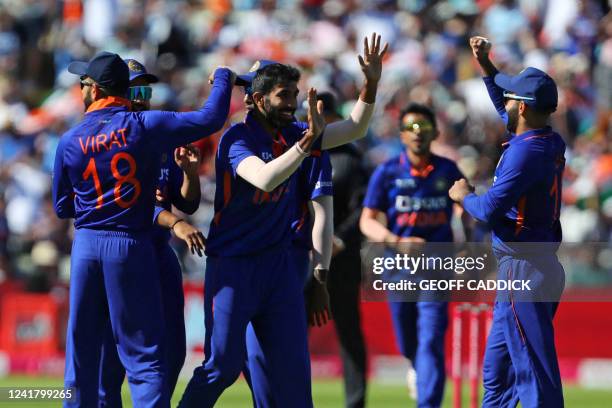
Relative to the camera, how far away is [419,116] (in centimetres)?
1191

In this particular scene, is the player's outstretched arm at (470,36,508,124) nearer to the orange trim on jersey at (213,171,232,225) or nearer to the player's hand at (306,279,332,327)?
the player's hand at (306,279,332,327)

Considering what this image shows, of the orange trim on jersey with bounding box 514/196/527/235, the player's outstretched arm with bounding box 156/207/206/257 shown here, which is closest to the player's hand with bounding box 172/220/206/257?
the player's outstretched arm with bounding box 156/207/206/257

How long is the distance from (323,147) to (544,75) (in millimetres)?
1546

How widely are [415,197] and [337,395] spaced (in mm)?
4004

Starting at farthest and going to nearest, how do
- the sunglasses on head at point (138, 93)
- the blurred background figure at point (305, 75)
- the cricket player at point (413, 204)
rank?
1. the blurred background figure at point (305, 75)
2. the cricket player at point (413, 204)
3. the sunglasses on head at point (138, 93)

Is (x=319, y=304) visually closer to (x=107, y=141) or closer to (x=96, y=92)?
(x=107, y=141)

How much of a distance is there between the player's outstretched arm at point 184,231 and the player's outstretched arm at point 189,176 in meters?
0.18

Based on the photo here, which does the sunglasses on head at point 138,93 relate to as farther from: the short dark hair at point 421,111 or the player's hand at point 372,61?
the short dark hair at point 421,111

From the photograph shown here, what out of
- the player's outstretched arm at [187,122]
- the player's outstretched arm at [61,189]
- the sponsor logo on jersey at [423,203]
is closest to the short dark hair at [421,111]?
the sponsor logo on jersey at [423,203]

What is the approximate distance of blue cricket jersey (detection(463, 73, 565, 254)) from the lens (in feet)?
28.0

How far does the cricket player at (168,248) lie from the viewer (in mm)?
9188

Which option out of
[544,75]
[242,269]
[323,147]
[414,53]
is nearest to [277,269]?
[242,269]

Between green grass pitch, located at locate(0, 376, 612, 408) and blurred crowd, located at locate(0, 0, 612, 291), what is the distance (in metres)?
2.43

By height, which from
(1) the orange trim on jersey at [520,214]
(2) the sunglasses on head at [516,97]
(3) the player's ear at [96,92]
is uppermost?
(3) the player's ear at [96,92]
